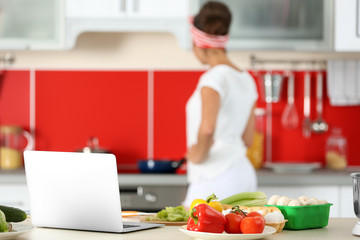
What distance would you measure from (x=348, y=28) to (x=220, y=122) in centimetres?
116

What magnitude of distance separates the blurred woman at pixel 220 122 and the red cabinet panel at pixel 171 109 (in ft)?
3.43

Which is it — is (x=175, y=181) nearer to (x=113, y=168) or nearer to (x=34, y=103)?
(x=34, y=103)

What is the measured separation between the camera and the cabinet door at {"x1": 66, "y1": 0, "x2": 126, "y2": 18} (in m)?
3.88

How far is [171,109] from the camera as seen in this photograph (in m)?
4.26

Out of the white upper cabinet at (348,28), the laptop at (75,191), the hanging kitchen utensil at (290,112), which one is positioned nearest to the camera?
the laptop at (75,191)

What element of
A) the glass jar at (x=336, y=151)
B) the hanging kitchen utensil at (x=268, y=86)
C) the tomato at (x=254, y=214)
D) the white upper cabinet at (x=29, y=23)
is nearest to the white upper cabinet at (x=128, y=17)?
the white upper cabinet at (x=29, y=23)

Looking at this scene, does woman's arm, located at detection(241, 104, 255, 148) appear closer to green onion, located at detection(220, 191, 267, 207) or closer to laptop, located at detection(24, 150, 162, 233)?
green onion, located at detection(220, 191, 267, 207)

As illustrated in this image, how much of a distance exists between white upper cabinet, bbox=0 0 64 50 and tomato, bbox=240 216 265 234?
8.16 feet

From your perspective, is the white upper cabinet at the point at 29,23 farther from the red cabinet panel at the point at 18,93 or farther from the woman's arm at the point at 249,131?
the woman's arm at the point at 249,131

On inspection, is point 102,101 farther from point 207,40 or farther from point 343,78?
point 343,78

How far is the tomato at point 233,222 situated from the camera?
5.52ft

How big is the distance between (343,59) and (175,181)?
4.44 ft

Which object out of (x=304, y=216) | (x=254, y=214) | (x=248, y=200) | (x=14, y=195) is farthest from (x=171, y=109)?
(x=254, y=214)

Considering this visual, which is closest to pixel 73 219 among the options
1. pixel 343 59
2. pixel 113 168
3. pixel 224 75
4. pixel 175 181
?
pixel 113 168
